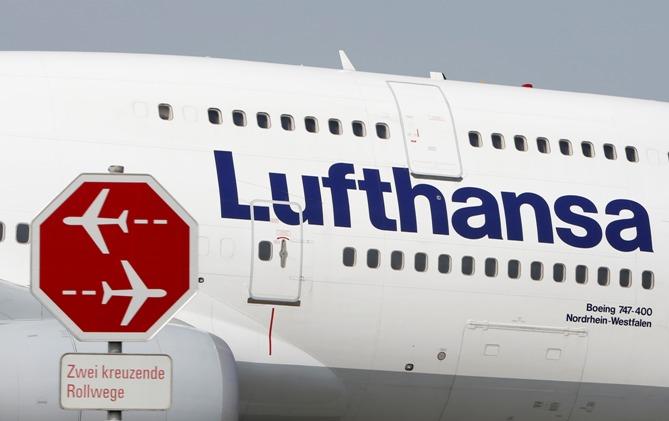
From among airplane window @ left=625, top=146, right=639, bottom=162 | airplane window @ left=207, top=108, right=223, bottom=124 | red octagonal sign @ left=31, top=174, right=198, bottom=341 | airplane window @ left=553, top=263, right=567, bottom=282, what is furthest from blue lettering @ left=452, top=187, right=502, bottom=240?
red octagonal sign @ left=31, top=174, right=198, bottom=341

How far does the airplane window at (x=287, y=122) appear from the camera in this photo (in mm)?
14477

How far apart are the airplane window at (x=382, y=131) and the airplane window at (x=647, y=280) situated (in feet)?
11.5

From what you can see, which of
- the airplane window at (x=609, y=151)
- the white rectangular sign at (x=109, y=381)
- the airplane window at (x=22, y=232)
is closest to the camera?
the white rectangular sign at (x=109, y=381)

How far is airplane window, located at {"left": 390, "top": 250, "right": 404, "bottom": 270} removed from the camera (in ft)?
47.5

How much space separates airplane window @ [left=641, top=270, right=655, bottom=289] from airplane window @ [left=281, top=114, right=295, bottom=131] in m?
4.53

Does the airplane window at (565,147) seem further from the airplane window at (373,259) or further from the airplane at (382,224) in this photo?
the airplane window at (373,259)

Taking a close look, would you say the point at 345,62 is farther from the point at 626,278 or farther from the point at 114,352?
the point at 114,352

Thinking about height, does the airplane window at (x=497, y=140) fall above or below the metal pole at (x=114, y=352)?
above

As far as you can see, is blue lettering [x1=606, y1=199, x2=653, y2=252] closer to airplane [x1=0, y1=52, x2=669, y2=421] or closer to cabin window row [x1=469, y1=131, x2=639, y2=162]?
airplane [x1=0, y1=52, x2=669, y2=421]

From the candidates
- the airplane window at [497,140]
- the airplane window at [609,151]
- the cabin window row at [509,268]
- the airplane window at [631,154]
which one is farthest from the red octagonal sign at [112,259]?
the airplane window at [631,154]

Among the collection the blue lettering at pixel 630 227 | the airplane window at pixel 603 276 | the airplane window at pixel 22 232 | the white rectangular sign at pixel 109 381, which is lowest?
the white rectangular sign at pixel 109 381

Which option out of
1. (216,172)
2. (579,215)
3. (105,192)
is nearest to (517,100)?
(579,215)

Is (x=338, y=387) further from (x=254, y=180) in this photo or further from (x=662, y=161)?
(x=662, y=161)

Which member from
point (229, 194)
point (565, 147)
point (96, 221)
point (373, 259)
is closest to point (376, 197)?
point (373, 259)
